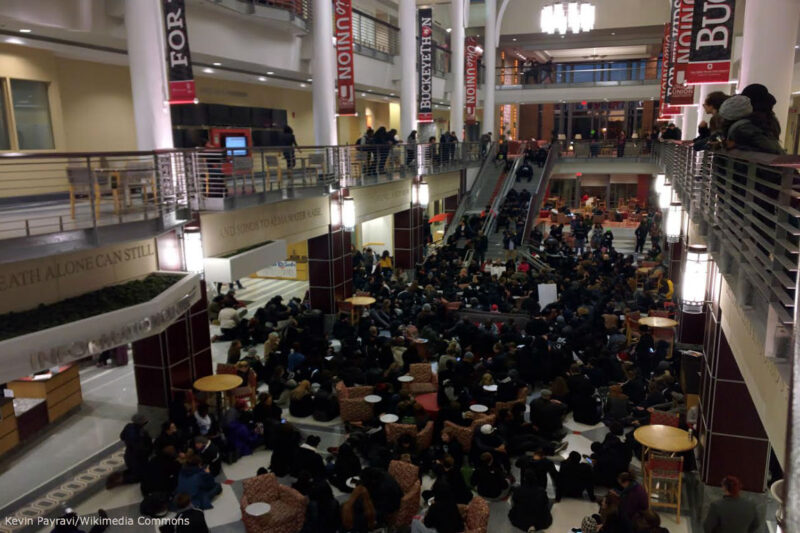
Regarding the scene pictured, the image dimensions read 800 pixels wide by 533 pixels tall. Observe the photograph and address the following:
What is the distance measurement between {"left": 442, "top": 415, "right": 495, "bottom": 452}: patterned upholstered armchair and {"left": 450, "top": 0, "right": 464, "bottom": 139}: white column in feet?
68.5

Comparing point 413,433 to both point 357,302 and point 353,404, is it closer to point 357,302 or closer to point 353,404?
point 353,404

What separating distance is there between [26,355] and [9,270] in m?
1.82

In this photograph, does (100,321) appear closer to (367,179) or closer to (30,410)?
(30,410)

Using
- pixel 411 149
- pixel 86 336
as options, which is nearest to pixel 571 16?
pixel 411 149

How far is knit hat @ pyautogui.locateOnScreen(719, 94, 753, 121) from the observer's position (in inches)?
231

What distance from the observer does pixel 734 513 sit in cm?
725

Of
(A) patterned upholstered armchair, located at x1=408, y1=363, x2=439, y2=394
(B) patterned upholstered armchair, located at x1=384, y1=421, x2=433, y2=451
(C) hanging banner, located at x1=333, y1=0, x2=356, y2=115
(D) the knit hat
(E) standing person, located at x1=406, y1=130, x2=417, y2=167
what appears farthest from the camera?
(E) standing person, located at x1=406, y1=130, x2=417, y2=167

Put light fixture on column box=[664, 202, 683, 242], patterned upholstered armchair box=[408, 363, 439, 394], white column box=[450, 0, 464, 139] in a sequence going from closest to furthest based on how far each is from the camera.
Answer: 1. patterned upholstered armchair box=[408, 363, 439, 394]
2. light fixture on column box=[664, 202, 683, 242]
3. white column box=[450, 0, 464, 139]

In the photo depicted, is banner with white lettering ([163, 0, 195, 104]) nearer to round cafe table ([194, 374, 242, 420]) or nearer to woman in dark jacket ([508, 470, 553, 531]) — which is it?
round cafe table ([194, 374, 242, 420])

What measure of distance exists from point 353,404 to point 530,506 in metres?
3.98

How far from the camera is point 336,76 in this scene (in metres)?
17.9

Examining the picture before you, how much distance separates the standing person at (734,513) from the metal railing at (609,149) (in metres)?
27.3

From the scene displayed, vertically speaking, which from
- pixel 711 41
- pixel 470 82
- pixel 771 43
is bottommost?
pixel 771 43

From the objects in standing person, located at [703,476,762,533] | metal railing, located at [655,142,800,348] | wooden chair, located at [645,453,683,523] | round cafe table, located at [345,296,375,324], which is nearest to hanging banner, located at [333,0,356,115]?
round cafe table, located at [345,296,375,324]
